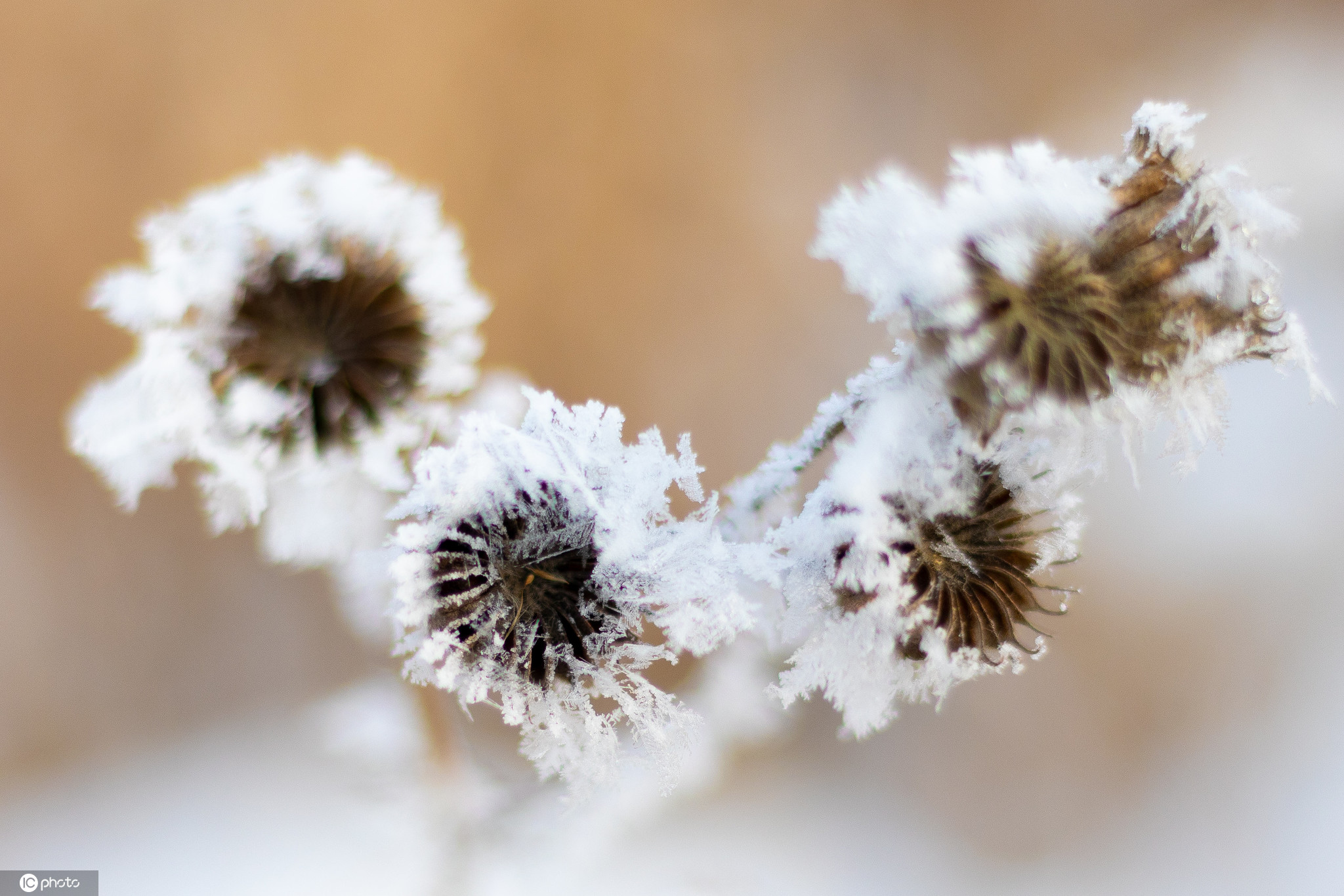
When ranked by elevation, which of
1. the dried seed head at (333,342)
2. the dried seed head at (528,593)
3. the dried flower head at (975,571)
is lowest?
the dried flower head at (975,571)

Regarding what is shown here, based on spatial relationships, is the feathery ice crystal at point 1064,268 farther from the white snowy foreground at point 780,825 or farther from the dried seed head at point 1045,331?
the white snowy foreground at point 780,825

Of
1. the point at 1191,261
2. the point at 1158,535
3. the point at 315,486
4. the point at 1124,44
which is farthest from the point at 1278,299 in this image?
the point at 1124,44

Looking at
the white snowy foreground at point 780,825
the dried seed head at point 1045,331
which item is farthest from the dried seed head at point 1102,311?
the white snowy foreground at point 780,825

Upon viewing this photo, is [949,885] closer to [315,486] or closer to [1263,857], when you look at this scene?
[1263,857]

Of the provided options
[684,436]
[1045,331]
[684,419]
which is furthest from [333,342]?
[684,419]

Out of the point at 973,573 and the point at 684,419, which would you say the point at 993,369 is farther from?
the point at 684,419
